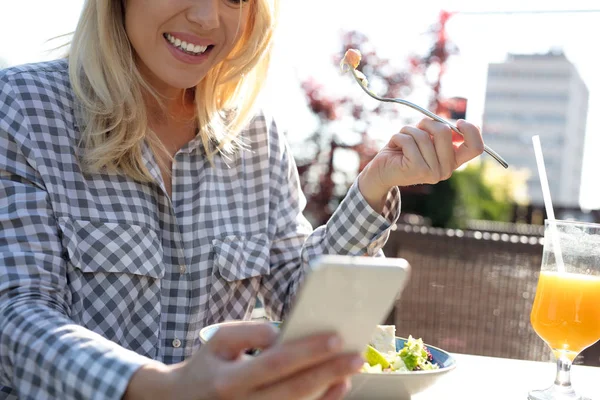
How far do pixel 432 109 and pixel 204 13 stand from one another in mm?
4360

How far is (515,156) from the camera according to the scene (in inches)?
1993

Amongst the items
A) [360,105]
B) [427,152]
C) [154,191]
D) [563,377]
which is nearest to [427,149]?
[427,152]

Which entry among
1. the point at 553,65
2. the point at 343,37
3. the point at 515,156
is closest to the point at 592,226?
the point at 343,37

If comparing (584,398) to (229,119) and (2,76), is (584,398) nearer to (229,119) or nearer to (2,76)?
(229,119)

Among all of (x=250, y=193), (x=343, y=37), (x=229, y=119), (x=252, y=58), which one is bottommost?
(x=250, y=193)

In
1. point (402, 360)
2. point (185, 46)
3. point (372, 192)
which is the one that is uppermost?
point (185, 46)

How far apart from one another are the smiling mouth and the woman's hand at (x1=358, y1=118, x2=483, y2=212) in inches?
17.6

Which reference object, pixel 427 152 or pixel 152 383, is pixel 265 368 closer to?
pixel 152 383

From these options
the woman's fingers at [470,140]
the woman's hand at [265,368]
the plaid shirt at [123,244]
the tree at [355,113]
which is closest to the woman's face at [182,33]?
the plaid shirt at [123,244]

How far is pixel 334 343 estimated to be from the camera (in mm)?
659

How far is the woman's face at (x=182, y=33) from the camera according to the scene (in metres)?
1.44

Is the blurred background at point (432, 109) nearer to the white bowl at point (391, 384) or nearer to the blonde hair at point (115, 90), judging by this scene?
the blonde hair at point (115, 90)

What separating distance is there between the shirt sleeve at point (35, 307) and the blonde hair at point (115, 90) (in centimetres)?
14

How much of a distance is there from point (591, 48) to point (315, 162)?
306 cm
